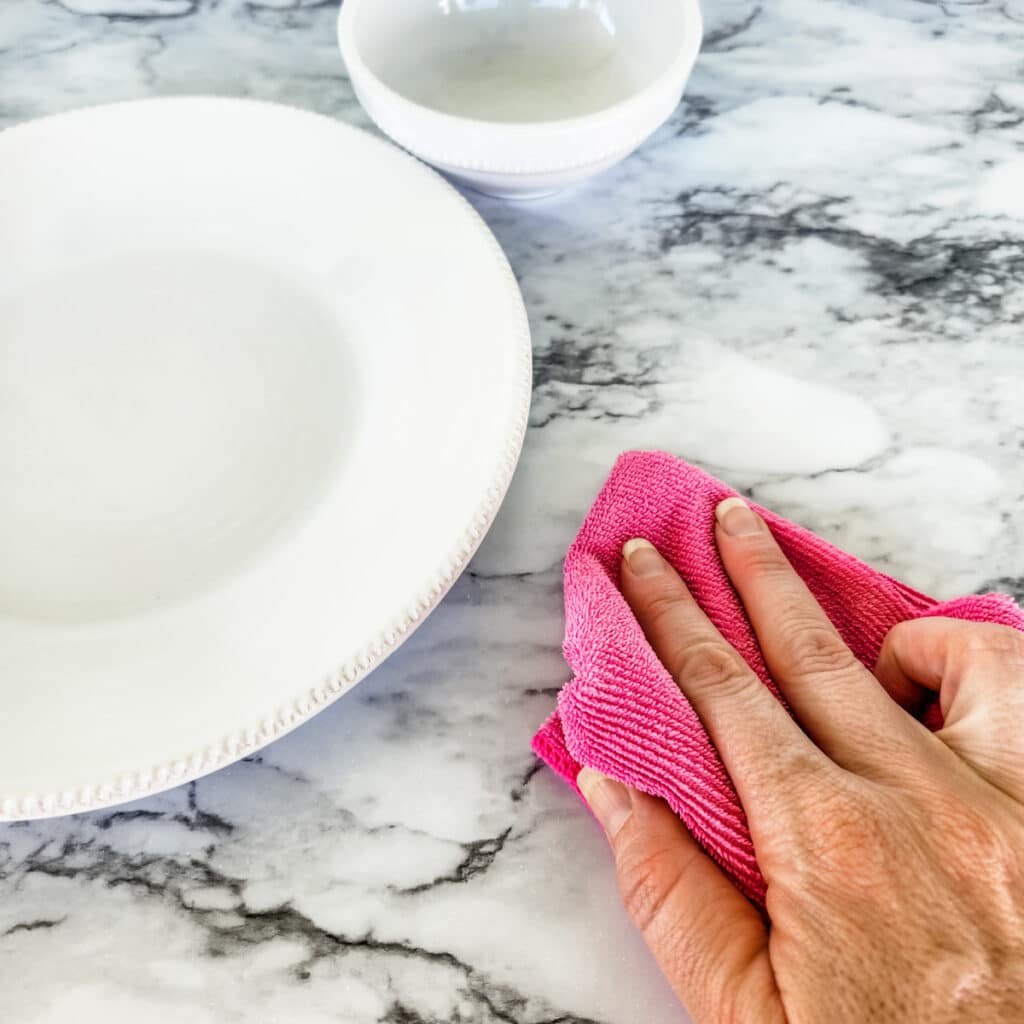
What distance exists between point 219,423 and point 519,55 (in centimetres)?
36

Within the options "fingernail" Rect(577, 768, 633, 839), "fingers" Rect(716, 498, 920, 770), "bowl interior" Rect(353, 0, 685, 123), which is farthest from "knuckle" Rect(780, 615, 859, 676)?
"bowl interior" Rect(353, 0, 685, 123)

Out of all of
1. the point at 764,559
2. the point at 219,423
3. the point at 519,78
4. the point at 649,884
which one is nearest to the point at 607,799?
the point at 649,884

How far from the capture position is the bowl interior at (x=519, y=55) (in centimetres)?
66

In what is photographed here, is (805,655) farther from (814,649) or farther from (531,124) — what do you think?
(531,124)

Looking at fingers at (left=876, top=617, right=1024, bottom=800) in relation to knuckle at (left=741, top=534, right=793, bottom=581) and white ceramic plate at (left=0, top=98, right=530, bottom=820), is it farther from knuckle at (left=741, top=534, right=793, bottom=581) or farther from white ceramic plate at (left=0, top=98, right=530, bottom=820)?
white ceramic plate at (left=0, top=98, right=530, bottom=820)

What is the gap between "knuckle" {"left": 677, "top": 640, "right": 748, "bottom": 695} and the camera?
443mm

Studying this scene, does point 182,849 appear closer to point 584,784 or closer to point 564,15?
point 584,784

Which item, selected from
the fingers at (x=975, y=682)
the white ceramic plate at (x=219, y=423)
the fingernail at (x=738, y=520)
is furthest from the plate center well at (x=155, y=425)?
the fingers at (x=975, y=682)

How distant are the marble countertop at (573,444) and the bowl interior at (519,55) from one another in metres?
0.07

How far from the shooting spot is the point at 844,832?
390mm

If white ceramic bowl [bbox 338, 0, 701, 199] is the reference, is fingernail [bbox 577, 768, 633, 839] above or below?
below

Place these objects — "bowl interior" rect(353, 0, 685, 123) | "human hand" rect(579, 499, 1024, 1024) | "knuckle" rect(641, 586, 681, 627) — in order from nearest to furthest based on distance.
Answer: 1. "human hand" rect(579, 499, 1024, 1024)
2. "knuckle" rect(641, 586, 681, 627)
3. "bowl interior" rect(353, 0, 685, 123)

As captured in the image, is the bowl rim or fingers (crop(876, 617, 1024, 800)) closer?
fingers (crop(876, 617, 1024, 800))

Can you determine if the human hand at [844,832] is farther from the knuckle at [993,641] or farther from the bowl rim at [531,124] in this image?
the bowl rim at [531,124]
